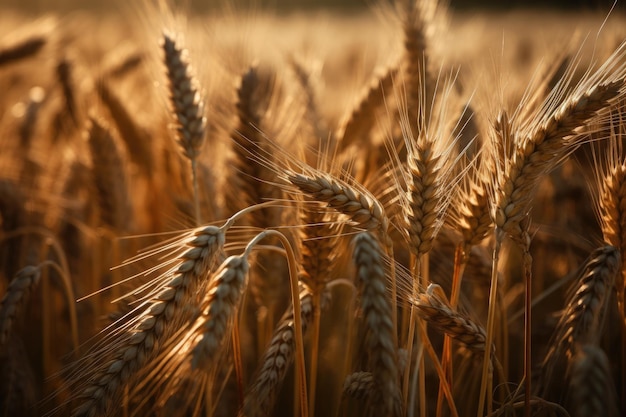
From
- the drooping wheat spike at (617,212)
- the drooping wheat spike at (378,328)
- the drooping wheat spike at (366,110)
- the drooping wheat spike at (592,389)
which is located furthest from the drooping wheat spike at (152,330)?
the drooping wheat spike at (366,110)

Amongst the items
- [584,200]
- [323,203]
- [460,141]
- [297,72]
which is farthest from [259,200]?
[584,200]

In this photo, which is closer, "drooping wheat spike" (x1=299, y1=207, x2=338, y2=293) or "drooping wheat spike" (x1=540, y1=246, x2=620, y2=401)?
"drooping wheat spike" (x1=540, y1=246, x2=620, y2=401)

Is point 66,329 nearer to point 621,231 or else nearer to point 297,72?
point 297,72

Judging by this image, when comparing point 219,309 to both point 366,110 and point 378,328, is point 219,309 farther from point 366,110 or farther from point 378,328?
point 366,110

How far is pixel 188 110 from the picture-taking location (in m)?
1.98

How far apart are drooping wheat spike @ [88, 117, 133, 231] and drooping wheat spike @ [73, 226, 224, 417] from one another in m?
1.44

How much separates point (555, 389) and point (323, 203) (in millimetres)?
1558

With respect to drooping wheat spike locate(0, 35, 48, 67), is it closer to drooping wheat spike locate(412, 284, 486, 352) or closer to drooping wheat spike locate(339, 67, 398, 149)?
drooping wheat spike locate(339, 67, 398, 149)

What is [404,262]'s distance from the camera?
8.14 feet

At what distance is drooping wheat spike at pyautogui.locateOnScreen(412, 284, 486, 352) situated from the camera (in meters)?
1.39

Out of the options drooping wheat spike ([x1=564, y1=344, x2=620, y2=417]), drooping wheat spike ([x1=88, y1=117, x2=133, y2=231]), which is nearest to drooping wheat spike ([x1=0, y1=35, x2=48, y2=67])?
drooping wheat spike ([x1=88, y1=117, x2=133, y2=231])

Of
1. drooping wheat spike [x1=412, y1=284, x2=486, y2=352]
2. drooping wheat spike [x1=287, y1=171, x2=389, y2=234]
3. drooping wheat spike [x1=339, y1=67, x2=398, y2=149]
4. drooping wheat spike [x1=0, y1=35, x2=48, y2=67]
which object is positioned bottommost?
drooping wheat spike [x1=412, y1=284, x2=486, y2=352]

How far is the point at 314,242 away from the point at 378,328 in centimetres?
49

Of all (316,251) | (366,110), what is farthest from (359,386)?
(366,110)
